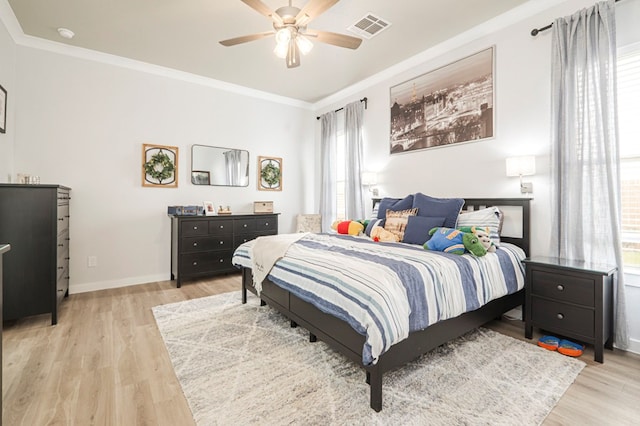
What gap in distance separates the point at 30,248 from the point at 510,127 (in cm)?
466

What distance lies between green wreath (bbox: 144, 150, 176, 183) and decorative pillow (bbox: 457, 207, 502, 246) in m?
3.87

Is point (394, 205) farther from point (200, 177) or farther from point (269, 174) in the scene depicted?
point (200, 177)

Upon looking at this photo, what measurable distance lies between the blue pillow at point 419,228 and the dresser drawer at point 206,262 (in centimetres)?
259

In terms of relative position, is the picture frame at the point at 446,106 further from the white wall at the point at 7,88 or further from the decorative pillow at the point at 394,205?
the white wall at the point at 7,88

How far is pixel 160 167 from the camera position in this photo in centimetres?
431

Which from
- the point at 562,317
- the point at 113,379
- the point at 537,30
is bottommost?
the point at 113,379

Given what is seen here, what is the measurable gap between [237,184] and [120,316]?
8.36 feet

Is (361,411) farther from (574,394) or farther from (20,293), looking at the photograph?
(20,293)

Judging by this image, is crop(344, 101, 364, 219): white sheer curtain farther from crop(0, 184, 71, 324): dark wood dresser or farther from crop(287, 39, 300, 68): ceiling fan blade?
crop(0, 184, 71, 324): dark wood dresser

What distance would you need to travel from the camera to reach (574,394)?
1.80 metres

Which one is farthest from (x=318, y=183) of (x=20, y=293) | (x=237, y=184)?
(x=20, y=293)

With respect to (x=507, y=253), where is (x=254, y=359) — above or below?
below

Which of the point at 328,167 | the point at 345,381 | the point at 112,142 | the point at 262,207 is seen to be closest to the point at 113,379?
the point at 345,381

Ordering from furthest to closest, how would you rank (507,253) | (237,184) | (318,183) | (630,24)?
(318,183), (237,184), (507,253), (630,24)
